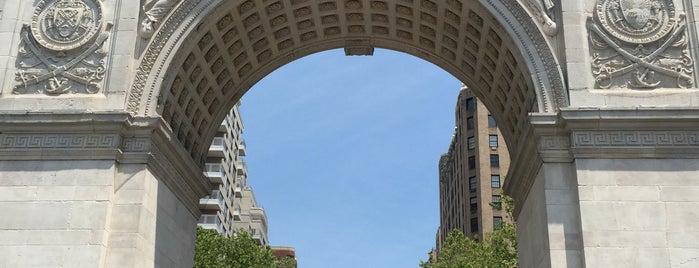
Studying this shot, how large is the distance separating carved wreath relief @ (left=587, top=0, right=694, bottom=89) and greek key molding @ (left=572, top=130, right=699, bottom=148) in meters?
1.55

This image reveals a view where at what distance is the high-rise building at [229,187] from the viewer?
9200 centimetres

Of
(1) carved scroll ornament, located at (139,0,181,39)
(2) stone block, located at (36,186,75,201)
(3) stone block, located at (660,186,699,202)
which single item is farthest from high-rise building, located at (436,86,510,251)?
(2) stone block, located at (36,186,75,201)

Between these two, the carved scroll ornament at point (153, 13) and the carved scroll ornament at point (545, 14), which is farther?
the carved scroll ornament at point (153, 13)

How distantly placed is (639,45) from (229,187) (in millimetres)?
83793

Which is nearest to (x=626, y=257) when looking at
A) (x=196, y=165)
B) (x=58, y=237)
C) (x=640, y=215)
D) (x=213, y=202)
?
(x=640, y=215)

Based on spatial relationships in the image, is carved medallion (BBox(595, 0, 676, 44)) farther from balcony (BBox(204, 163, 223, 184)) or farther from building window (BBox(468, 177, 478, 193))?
building window (BBox(468, 177, 478, 193))

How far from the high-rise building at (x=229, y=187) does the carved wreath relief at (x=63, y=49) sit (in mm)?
52305

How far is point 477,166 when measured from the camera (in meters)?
108

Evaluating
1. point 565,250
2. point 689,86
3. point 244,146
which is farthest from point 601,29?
point 244,146

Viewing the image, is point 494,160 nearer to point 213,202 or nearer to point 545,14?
point 213,202

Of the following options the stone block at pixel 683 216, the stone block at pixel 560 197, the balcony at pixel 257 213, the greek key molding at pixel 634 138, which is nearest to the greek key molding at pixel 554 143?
the greek key molding at pixel 634 138

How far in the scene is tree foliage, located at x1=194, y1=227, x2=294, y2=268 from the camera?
58.0m

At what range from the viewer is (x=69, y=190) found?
885 inches

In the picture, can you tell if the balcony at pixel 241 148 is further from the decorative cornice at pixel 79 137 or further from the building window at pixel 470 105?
the decorative cornice at pixel 79 137
